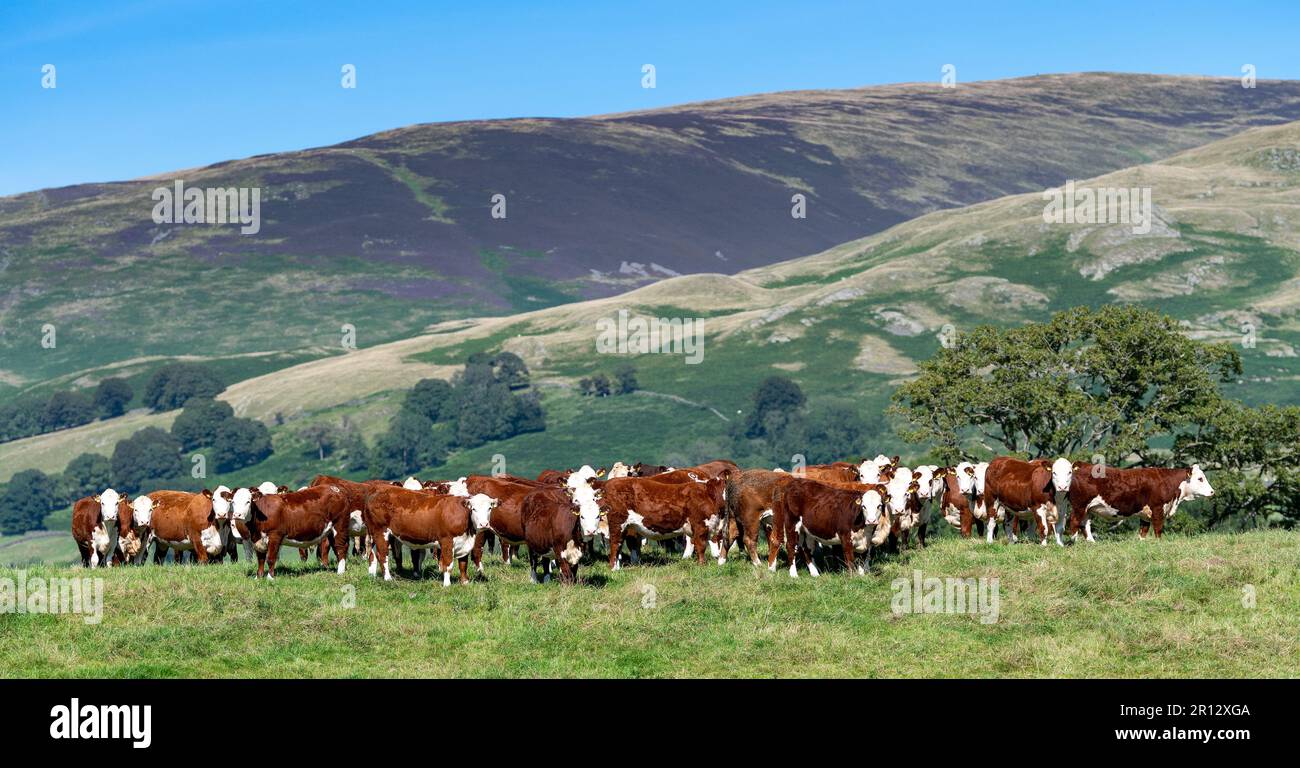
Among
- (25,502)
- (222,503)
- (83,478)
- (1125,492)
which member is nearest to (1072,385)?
(1125,492)

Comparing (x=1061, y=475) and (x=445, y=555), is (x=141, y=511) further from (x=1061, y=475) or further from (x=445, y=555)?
(x=1061, y=475)

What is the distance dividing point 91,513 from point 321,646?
13530 millimetres

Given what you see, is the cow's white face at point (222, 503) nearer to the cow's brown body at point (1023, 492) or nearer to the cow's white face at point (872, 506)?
the cow's white face at point (872, 506)

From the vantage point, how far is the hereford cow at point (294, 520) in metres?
29.1

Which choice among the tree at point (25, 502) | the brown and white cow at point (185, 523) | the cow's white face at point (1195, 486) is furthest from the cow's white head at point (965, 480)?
the tree at point (25, 502)

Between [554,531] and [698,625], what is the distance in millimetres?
4734

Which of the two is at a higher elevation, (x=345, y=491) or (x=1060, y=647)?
(x=345, y=491)

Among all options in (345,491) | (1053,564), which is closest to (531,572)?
(345,491)

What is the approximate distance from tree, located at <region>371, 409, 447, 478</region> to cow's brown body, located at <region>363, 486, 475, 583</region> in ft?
521

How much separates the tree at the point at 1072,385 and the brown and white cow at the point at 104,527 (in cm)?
3409

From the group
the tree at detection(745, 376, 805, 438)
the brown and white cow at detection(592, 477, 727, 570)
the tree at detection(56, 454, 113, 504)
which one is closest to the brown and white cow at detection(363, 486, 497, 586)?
the brown and white cow at detection(592, 477, 727, 570)

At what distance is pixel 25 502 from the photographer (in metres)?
183

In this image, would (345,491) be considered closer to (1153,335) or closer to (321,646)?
(321,646)
